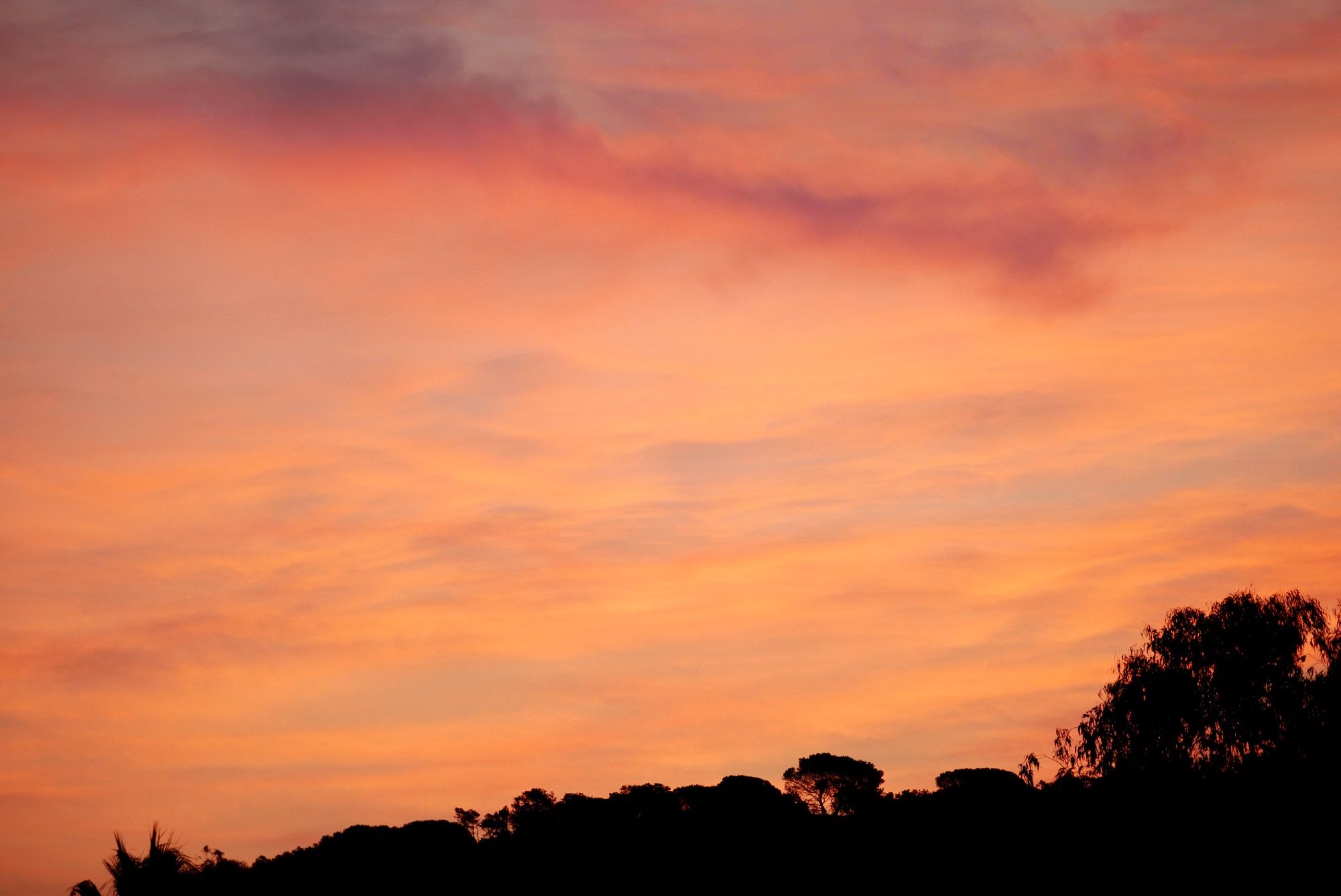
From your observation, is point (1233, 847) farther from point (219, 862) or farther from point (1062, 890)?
point (219, 862)

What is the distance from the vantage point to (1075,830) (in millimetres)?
59312

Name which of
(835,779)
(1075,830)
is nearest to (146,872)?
(1075,830)

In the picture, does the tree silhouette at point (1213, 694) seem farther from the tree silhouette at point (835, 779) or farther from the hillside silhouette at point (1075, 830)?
the tree silhouette at point (835, 779)

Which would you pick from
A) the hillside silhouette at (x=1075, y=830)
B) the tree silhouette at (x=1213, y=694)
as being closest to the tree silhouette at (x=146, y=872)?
the hillside silhouette at (x=1075, y=830)

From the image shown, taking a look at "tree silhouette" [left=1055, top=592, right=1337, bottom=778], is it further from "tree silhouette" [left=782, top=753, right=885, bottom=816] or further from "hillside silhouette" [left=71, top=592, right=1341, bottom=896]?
"tree silhouette" [left=782, top=753, right=885, bottom=816]

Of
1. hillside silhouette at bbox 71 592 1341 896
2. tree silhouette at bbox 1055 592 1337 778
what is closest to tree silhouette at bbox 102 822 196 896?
hillside silhouette at bbox 71 592 1341 896

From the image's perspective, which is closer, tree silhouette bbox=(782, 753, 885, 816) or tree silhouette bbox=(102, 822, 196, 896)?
tree silhouette bbox=(102, 822, 196, 896)

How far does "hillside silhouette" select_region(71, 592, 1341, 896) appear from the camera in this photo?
5650 centimetres

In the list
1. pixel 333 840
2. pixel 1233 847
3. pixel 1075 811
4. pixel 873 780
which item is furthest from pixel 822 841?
pixel 873 780

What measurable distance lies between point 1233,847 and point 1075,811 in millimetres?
7475

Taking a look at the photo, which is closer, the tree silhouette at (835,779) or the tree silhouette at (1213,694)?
the tree silhouette at (1213,694)

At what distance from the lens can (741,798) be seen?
111 meters

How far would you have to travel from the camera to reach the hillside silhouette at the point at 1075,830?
56500mm

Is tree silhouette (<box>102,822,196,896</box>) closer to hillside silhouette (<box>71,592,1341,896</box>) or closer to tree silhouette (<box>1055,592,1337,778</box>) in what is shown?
hillside silhouette (<box>71,592,1341,896</box>)
